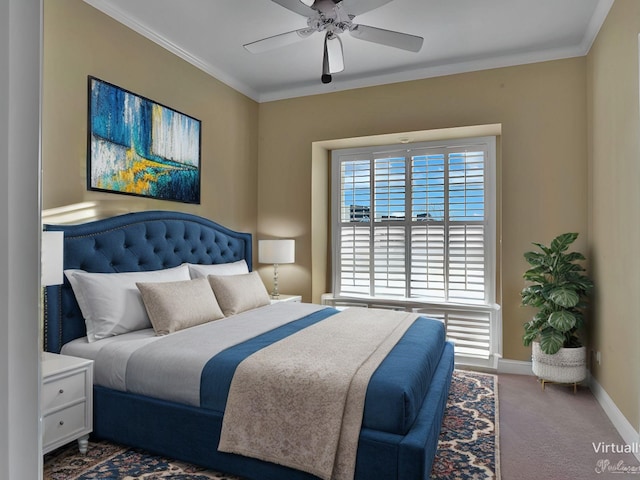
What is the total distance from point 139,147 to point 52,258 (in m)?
1.41

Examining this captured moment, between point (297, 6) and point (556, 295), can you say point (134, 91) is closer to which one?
point (297, 6)

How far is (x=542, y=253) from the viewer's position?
3777mm

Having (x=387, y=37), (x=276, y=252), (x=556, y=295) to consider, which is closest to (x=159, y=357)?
(x=276, y=252)

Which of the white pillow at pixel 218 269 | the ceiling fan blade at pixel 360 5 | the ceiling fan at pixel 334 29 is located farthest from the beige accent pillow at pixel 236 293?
the ceiling fan blade at pixel 360 5

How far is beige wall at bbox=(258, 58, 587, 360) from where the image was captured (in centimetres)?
369

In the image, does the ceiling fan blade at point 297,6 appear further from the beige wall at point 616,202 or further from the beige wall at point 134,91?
the beige wall at point 616,202

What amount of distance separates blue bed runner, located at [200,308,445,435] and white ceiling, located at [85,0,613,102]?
2328mm

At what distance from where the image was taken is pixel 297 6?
8.38ft

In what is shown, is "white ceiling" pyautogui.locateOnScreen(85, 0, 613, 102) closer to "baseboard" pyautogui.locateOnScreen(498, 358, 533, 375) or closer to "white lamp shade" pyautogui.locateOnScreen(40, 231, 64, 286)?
"white lamp shade" pyautogui.locateOnScreen(40, 231, 64, 286)

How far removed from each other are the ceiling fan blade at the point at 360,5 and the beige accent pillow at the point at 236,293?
2.15 metres

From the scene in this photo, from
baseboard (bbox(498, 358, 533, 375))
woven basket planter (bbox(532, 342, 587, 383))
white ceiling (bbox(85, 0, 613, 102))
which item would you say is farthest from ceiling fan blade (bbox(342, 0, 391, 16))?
baseboard (bbox(498, 358, 533, 375))

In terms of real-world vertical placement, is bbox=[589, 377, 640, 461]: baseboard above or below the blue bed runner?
below

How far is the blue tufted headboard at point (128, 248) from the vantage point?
2594 mm

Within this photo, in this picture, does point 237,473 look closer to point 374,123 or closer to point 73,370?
point 73,370
